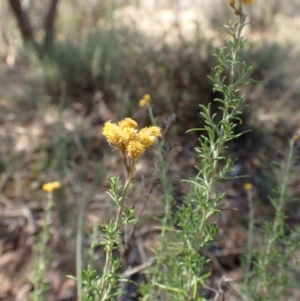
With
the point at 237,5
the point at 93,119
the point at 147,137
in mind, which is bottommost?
the point at 93,119

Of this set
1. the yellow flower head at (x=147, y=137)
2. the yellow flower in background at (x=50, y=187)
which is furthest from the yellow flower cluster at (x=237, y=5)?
the yellow flower in background at (x=50, y=187)

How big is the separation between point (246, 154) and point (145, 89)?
3.56 feet

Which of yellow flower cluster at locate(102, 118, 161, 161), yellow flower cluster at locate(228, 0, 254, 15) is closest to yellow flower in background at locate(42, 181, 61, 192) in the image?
yellow flower cluster at locate(102, 118, 161, 161)

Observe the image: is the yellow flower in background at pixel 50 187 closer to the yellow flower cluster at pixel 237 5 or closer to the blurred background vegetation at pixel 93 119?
the blurred background vegetation at pixel 93 119

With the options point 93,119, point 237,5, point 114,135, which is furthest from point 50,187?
point 93,119

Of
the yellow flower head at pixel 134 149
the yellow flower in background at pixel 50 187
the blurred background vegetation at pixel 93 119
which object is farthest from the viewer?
the blurred background vegetation at pixel 93 119

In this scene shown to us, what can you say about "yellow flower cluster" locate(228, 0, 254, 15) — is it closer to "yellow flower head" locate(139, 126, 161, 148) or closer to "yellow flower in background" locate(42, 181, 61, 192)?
"yellow flower head" locate(139, 126, 161, 148)

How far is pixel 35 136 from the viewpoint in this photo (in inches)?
159

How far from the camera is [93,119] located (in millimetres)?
4289

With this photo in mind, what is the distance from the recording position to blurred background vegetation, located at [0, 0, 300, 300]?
10.1ft

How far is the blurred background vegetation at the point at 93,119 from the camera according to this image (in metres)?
3.08

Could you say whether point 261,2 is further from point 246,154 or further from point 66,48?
point 246,154

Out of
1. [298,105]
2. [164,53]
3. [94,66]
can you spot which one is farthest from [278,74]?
[94,66]

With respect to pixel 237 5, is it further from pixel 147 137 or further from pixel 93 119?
pixel 93 119
